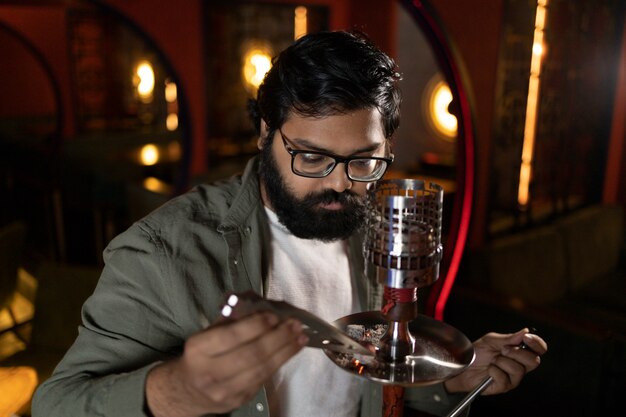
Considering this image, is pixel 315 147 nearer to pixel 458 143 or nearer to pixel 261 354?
pixel 261 354

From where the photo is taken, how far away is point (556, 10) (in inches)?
166

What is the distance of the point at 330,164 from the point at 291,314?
20.7 inches

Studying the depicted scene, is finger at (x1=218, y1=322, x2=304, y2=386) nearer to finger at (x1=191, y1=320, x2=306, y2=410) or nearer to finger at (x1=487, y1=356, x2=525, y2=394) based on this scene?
finger at (x1=191, y1=320, x2=306, y2=410)

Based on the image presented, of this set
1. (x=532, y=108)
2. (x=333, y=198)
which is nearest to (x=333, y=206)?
(x=333, y=198)

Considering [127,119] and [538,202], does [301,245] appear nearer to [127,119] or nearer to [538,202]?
[538,202]

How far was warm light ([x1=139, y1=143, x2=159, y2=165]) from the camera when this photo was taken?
726 centimetres

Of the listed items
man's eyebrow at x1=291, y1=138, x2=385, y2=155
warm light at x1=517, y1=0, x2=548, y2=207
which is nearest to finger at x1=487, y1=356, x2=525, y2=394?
man's eyebrow at x1=291, y1=138, x2=385, y2=155

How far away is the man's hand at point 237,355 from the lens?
824mm

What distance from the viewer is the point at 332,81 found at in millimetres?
1321

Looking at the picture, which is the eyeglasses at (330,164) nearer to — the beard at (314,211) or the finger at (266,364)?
the beard at (314,211)

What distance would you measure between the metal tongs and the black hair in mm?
580

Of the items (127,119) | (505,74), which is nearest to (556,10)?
(505,74)

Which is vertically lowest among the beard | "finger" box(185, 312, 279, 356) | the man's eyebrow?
"finger" box(185, 312, 279, 356)

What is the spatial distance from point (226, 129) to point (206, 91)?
133 cm
